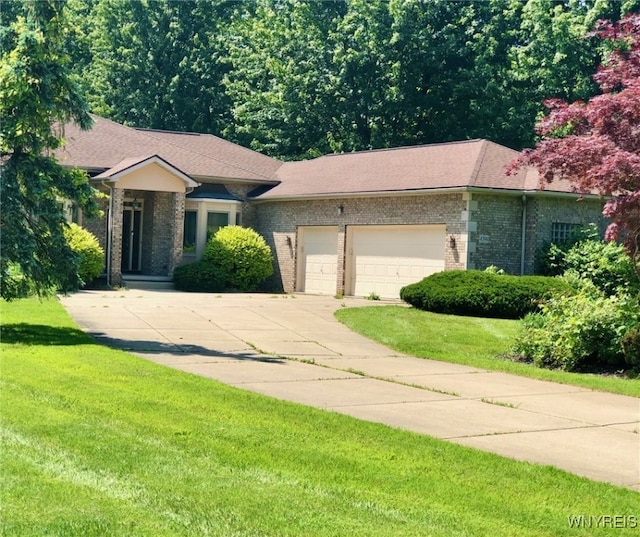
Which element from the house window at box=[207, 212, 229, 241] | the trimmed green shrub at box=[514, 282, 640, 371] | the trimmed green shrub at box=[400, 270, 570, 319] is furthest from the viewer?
the house window at box=[207, 212, 229, 241]

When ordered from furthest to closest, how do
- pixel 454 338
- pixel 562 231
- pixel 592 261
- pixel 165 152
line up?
pixel 165 152
pixel 562 231
pixel 592 261
pixel 454 338

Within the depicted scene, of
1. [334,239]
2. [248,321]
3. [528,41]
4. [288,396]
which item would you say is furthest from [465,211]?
[528,41]

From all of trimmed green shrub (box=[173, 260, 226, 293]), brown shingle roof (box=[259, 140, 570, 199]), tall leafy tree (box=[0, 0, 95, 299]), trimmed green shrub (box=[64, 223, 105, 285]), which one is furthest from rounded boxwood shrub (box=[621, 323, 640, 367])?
trimmed green shrub (box=[64, 223, 105, 285])

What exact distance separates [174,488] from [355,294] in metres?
21.2

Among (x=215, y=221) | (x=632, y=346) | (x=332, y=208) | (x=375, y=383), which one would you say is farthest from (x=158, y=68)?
(x=375, y=383)

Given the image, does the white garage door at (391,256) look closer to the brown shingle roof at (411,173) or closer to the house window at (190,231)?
the brown shingle roof at (411,173)

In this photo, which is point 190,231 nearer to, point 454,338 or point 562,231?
point 562,231

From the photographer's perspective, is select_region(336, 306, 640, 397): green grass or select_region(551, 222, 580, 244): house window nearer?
select_region(336, 306, 640, 397): green grass

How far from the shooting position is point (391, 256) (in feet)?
83.8

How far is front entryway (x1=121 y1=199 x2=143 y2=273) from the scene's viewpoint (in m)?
30.1

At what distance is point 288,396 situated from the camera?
996 centimetres

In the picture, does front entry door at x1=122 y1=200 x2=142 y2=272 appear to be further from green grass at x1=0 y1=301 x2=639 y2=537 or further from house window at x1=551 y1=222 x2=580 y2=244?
green grass at x1=0 y1=301 x2=639 y2=537

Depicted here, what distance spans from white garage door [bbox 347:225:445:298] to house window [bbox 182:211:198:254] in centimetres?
560

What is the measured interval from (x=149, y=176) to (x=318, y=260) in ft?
19.3
